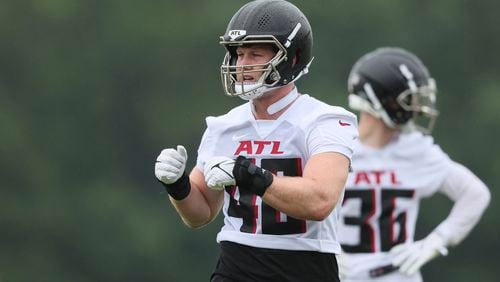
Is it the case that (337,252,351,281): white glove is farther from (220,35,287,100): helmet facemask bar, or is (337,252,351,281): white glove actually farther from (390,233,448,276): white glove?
(220,35,287,100): helmet facemask bar

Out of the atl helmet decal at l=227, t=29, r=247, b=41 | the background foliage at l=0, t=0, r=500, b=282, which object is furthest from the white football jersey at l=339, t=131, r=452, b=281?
the background foliage at l=0, t=0, r=500, b=282

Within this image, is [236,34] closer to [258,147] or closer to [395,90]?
[258,147]

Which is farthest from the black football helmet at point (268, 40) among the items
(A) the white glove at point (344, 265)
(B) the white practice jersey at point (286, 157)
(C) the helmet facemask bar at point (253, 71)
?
(A) the white glove at point (344, 265)

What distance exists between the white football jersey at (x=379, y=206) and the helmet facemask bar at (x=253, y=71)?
86.7 inches

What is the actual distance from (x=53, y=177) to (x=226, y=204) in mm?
17743

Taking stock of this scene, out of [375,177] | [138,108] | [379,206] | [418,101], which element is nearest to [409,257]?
[379,206]

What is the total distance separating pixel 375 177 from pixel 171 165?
7.73 feet

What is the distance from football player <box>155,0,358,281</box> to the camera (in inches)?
239

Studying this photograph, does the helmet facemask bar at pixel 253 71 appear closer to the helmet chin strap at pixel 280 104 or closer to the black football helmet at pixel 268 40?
the black football helmet at pixel 268 40

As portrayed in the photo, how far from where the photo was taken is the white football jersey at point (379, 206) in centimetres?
827

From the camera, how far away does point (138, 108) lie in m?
23.6

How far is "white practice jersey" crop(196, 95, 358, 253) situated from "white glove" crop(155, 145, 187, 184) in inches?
4.8

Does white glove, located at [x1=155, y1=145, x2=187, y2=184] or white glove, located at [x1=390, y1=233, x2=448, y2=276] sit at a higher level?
white glove, located at [x1=155, y1=145, x2=187, y2=184]

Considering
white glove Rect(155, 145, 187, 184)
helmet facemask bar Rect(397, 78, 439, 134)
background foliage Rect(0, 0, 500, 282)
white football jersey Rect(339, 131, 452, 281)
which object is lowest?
background foliage Rect(0, 0, 500, 282)
